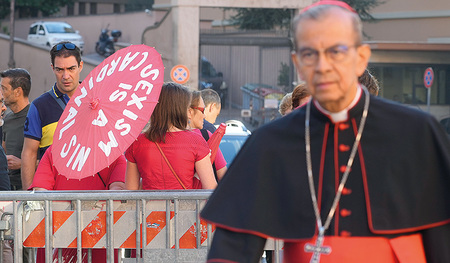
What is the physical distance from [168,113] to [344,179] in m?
2.83

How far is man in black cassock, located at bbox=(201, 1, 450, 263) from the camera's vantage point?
2.62m

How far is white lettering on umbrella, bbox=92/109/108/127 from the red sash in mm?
2899

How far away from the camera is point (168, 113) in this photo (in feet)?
17.7

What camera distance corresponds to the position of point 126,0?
200ft

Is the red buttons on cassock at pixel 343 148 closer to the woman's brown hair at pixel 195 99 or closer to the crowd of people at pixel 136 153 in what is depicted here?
the crowd of people at pixel 136 153

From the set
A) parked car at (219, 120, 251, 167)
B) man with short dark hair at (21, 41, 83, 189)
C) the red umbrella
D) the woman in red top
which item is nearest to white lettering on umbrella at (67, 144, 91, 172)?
the red umbrella

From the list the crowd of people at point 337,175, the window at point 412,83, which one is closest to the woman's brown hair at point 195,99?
the crowd of people at point 337,175

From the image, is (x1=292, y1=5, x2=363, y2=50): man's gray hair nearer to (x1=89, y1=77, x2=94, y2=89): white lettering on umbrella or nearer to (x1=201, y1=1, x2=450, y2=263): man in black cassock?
(x1=201, y1=1, x2=450, y2=263): man in black cassock

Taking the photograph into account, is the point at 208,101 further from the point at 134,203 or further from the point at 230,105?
the point at 230,105

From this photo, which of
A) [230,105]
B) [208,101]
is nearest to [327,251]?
[208,101]

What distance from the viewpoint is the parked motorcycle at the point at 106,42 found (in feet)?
150

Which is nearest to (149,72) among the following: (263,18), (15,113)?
(15,113)

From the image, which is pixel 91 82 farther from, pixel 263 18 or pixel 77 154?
pixel 263 18

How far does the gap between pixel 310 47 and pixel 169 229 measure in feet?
9.03
